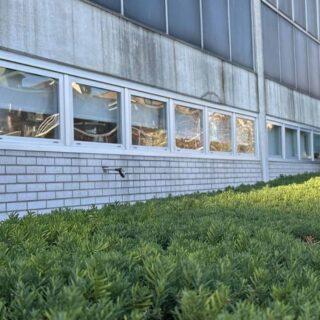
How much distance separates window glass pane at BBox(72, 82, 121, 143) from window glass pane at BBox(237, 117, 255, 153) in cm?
545

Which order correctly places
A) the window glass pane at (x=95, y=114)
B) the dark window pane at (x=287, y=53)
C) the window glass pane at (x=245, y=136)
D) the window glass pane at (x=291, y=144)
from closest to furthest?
the window glass pane at (x=95, y=114)
the window glass pane at (x=245, y=136)
the dark window pane at (x=287, y=53)
the window glass pane at (x=291, y=144)

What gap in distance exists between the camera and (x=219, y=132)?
1340cm

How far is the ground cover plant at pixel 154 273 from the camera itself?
196 cm

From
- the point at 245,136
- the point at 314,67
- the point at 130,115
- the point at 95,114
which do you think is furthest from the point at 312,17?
the point at 95,114

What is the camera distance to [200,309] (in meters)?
1.93

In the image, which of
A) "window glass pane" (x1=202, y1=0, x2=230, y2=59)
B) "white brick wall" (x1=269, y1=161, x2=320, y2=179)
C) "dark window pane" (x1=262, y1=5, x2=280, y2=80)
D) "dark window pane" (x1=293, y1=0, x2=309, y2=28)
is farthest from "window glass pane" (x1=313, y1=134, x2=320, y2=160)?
"window glass pane" (x1=202, y1=0, x2=230, y2=59)

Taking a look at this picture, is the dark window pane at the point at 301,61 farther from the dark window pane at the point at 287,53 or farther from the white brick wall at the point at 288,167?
the white brick wall at the point at 288,167

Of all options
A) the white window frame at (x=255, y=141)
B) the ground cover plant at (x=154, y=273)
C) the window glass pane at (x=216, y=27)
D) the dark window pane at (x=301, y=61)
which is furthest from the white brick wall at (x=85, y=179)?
the dark window pane at (x=301, y=61)

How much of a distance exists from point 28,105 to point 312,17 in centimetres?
1568

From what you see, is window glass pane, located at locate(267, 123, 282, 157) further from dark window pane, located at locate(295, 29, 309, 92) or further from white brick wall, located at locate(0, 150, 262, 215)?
white brick wall, located at locate(0, 150, 262, 215)

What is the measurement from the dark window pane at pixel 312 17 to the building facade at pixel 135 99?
136 inches

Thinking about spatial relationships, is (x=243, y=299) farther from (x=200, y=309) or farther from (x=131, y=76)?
(x=131, y=76)

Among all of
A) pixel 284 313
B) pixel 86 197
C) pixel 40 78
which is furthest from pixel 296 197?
pixel 284 313

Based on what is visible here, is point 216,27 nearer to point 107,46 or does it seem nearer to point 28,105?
point 107,46
